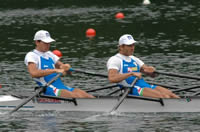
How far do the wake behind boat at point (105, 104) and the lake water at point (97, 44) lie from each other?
0.19 m

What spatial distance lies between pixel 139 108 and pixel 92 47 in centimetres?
1176

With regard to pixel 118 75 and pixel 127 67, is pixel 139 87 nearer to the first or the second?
pixel 127 67

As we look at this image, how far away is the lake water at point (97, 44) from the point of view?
1500 cm

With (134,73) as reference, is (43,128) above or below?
below

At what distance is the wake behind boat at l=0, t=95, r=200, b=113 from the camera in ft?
50.5

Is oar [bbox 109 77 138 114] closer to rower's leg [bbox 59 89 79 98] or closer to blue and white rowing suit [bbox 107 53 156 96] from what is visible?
blue and white rowing suit [bbox 107 53 156 96]

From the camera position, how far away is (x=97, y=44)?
1104 inches

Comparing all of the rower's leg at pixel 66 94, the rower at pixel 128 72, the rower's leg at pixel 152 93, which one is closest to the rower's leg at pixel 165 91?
the rower at pixel 128 72

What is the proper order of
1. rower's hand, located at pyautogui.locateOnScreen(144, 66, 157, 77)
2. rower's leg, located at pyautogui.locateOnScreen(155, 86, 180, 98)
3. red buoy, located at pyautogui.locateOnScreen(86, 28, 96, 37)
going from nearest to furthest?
rower's leg, located at pyautogui.locateOnScreen(155, 86, 180, 98)
rower's hand, located at pyautogui.locateOnScreen(144, 66, 157, 77)
red buoy, located at pyautogui.locateOnScreen(86, 28, 96, 37)

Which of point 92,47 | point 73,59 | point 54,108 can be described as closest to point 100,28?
point 92,47

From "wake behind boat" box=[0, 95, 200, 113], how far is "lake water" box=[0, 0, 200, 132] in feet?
0.63

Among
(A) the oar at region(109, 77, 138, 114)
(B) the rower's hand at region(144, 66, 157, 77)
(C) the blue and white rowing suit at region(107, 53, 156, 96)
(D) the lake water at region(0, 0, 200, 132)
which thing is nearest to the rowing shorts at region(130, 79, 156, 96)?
(C) the blue and white rowing suit at region(107, 53, 156, 96)

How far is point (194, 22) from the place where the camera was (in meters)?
33.4

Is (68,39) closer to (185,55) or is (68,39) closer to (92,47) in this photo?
(92,47)
